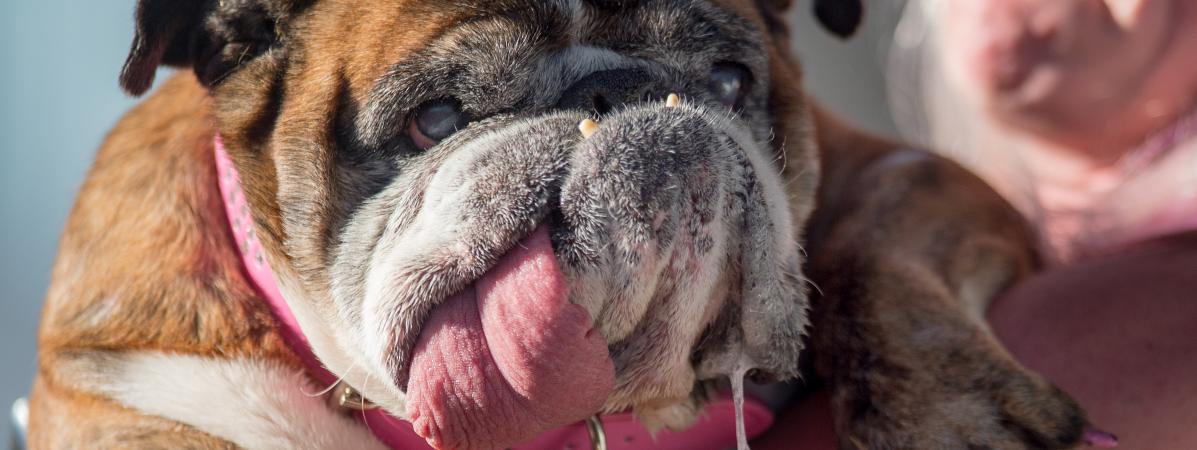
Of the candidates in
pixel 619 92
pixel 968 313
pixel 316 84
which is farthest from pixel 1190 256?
pixel 316 84

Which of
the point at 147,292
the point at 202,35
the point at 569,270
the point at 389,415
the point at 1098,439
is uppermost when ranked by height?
the point at 202,35

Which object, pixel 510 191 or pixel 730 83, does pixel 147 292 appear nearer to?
pixel 510 191

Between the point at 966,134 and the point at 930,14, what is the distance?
0.36 meters

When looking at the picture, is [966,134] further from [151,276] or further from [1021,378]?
[151,276]

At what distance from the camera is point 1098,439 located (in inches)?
44.7

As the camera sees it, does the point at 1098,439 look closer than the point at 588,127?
No

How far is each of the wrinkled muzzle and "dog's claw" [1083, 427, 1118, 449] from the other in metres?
0.38

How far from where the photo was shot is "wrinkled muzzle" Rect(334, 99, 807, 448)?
0.89 meters

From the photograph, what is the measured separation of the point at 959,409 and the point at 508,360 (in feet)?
1.87

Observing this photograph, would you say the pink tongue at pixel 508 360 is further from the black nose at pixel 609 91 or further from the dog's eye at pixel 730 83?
the dog's eye at pixel 730 83

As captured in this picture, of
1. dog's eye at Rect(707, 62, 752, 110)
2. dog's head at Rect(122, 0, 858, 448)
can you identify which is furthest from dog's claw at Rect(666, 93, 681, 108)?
dog's eye at Rect(707, 62, 752, 110)

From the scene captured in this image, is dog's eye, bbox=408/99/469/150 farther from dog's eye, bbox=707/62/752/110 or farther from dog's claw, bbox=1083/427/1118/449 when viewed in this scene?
dog's claw, bbox=1083/427/1118/449

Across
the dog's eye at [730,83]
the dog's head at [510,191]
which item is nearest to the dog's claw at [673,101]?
the dog's head at [510,191]

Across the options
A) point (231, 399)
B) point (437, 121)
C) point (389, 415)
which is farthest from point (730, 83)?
point (231, 399)
